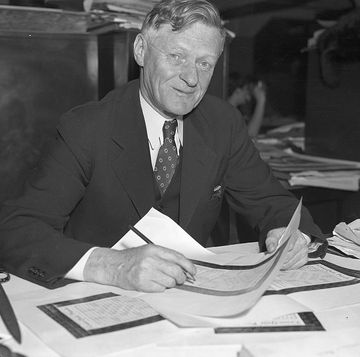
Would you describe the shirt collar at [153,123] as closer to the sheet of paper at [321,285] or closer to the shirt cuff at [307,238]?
the shirt cuff at [307,238]

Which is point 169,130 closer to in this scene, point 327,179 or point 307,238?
point 307,238

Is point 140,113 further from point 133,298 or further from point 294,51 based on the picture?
point 294,51

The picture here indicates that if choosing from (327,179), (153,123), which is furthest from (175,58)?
(327,179)

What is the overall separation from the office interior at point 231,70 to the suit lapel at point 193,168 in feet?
2.79

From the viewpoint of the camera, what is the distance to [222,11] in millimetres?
3344

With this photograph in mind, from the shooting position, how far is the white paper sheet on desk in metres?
1.12

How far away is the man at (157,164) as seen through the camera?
5.16 feet

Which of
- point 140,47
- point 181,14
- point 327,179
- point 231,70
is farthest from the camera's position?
point 231,70

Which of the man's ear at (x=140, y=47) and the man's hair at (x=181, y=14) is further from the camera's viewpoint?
the man's ear at (x=140, y=47)

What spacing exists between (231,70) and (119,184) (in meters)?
1.96

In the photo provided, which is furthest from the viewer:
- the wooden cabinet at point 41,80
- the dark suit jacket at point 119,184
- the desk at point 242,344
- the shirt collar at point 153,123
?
the wooden cabinet at point 41,80

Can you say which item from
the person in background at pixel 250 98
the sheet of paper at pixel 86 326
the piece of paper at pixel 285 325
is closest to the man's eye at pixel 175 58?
the sheet of paper at pixel 86 326

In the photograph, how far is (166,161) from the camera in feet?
6.06

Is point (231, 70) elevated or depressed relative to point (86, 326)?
elevated
